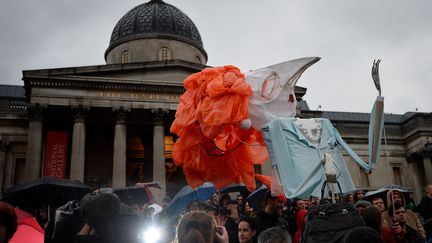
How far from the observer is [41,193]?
11273mm

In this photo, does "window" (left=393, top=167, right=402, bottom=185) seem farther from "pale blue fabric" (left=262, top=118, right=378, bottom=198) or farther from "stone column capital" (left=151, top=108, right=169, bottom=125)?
"pale blue fabric" (left=262, top=118, right=378, bottom=198)

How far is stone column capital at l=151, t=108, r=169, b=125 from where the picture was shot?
26.2m

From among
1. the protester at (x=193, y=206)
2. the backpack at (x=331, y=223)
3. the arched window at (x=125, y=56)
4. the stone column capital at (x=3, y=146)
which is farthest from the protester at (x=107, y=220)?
the arched window at (x=125, y=56)

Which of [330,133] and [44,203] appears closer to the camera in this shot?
[330,133]

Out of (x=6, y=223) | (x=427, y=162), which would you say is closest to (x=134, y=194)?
(x=6, y=223)

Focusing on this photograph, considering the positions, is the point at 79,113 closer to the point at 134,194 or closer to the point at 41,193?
the point at 41,193

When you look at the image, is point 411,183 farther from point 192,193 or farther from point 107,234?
point 107,234

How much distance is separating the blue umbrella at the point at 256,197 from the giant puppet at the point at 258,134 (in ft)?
8.15

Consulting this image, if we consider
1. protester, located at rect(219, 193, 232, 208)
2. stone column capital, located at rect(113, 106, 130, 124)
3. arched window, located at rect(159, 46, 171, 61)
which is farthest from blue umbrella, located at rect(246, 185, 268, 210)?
arched window, located at rect(159, 46, 171, 61)

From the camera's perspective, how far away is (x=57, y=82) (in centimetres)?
2498

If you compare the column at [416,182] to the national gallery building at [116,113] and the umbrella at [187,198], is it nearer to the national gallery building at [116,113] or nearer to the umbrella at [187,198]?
the national gallery building at [116,113]

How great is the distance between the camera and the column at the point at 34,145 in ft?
75.3

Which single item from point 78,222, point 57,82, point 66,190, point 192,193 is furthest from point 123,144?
point 78,222

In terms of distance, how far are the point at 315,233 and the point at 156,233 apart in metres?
3.30
